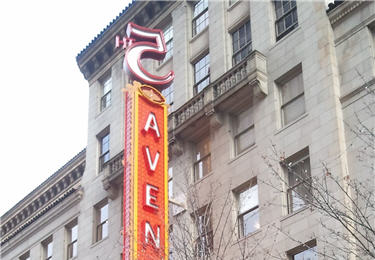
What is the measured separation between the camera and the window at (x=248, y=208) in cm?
3055

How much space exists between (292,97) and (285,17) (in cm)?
389

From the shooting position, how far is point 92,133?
43.5m

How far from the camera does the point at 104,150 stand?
42594mm

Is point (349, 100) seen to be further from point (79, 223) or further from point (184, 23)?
point (79, 223)

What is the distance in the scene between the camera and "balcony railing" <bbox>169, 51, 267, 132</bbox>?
106 feet

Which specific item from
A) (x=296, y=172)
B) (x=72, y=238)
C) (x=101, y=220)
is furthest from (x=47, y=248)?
(x=296, y=172)

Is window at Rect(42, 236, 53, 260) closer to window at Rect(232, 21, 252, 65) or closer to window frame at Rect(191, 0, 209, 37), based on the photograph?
window frame at Rect(191, 0, 209, 37)

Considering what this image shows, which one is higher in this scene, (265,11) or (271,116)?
(265,11)

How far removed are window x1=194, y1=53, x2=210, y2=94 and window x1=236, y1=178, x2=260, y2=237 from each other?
655cm

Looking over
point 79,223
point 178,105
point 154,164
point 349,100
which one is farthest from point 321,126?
point 79,223

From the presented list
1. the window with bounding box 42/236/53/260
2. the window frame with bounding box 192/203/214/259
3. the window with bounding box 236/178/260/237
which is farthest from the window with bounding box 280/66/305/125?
the window with bounding box 42/236/53/260

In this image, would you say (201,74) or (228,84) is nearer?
(228,84)

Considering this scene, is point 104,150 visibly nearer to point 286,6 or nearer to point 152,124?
point 152,124

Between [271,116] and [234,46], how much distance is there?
5.42 metres
